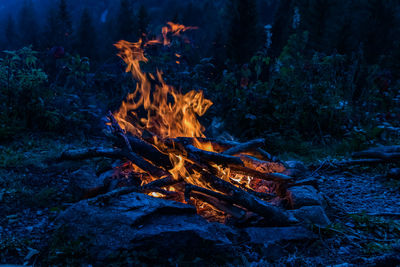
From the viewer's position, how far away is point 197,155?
11.1 feet

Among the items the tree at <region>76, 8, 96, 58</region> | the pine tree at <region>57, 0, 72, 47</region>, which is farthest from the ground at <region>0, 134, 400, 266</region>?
the tree at <region>76, 8, 96, 58</region>

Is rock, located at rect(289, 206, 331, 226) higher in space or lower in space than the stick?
lower

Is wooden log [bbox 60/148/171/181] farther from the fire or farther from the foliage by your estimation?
the foliage

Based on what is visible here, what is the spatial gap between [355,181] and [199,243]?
9.61 feet

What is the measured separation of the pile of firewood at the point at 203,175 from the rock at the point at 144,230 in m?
0.26

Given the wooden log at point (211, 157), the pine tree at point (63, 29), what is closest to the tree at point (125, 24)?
the pine tree at point (63, 29)

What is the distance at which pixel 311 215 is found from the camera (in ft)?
9.22

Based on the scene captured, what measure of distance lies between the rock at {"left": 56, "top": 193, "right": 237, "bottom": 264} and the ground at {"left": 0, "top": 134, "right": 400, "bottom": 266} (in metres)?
0.20

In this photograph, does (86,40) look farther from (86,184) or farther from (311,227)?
(311,227)

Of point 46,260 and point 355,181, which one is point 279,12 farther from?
point 46,260

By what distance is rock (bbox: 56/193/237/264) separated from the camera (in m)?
2.15

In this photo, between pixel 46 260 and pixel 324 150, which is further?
pixel 324 150

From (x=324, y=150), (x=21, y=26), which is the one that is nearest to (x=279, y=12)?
(x=324, y=150)

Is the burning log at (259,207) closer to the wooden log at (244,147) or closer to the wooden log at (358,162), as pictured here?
the wooden log at (244,147)
